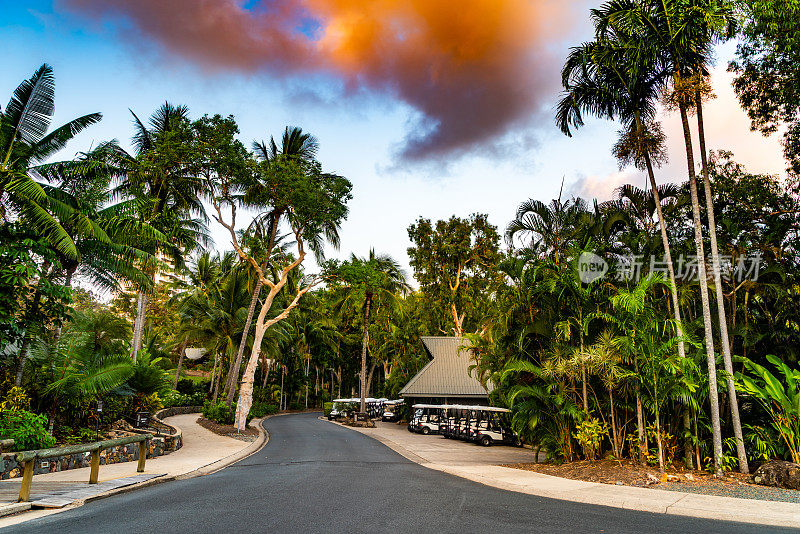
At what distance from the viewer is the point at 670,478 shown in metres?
10.8

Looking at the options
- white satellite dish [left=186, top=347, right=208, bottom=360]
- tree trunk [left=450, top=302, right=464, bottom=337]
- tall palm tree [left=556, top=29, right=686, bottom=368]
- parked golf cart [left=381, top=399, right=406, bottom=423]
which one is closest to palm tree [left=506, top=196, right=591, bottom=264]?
tall palm tree [left=556, top=29, right=686, bottom=368]

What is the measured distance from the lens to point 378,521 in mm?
6391

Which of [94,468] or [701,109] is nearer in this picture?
[94,468]

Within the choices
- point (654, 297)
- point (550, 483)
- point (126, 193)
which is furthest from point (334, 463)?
point (126, 193)

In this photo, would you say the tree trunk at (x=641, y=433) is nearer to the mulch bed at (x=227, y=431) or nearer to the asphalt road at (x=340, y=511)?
the asphalt road at (x=340, y=511)

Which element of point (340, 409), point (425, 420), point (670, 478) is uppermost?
point (670, 478)

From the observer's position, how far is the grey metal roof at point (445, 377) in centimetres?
3153

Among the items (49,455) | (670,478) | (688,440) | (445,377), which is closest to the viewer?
(49,455)

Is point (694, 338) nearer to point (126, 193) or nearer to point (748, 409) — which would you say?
point (748, 409)

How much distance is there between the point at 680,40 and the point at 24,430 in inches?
707

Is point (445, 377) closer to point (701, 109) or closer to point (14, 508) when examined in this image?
point (701, 109)

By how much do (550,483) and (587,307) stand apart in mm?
4969

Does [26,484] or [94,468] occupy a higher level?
[26,484]

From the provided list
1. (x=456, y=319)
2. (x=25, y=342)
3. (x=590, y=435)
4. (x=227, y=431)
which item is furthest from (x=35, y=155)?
(x=456, y=319)
